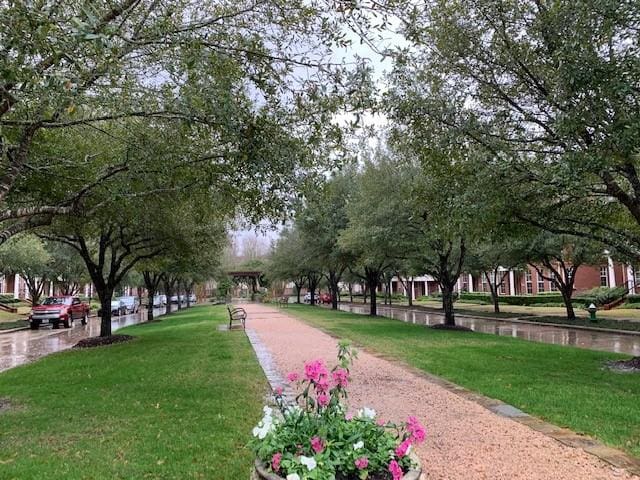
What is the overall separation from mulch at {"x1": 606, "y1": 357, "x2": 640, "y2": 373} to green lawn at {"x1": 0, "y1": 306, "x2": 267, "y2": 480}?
7159 mm

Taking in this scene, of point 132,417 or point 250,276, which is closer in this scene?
point 132,417

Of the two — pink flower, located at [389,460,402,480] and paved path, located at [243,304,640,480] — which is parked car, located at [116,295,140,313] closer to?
paved path, located at [243,304,640,480]

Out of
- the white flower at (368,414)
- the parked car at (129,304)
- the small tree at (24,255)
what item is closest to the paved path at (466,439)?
the white flower at (368,414)

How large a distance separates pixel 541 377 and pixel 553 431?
12.6 ft

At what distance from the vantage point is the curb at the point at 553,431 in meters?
5.01

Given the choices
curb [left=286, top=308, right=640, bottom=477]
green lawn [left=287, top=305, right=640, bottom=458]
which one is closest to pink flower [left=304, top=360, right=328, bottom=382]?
curb [left=286, top=308, right=640, bottom=477]

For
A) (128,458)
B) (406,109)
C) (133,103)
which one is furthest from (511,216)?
(128,458)

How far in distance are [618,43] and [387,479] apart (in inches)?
336

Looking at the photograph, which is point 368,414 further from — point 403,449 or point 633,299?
point 633,299

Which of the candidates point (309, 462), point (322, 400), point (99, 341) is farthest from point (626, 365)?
point (99, 341)

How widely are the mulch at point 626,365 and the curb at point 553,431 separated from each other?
13.3 ft

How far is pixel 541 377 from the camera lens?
31.5 feet

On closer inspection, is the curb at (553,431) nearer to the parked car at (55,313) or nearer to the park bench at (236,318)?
the park bench at (236,318)

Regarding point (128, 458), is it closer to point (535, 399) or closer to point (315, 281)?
point (535, 399)
